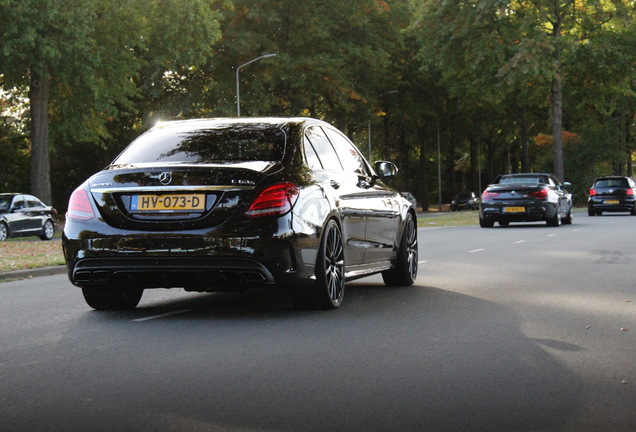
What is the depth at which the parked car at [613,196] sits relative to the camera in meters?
36.9

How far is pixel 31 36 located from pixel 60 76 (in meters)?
2.86

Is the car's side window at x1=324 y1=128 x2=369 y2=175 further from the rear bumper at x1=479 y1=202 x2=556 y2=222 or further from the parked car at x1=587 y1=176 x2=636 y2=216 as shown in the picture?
the parked car at x1=587 y1=176 x2=636 y2=216

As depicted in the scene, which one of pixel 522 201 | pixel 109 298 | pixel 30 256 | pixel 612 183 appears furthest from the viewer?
pixel 612 183

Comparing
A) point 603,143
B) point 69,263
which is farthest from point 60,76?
point 603,143

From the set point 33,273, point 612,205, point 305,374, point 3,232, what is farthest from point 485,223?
point 305,374

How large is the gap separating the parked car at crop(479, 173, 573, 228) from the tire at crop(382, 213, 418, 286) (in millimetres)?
15801

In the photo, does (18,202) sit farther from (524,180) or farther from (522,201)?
(524,180)

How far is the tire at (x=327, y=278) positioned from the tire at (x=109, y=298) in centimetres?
157

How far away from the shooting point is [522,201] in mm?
25625

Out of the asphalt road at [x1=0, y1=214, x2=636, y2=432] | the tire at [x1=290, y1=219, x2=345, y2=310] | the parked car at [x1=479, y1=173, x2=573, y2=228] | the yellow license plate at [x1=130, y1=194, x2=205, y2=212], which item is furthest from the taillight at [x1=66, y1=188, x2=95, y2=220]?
the parked car at [x1=479, y1=173, x2=573, y2=228]

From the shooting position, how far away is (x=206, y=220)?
23.1ft

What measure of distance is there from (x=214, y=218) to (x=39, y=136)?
24754 mm

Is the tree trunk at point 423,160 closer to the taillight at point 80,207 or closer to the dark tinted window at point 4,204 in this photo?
the dark tinted window at point 4,204

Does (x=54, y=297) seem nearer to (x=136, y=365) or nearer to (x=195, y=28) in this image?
(x=136, y=365)
